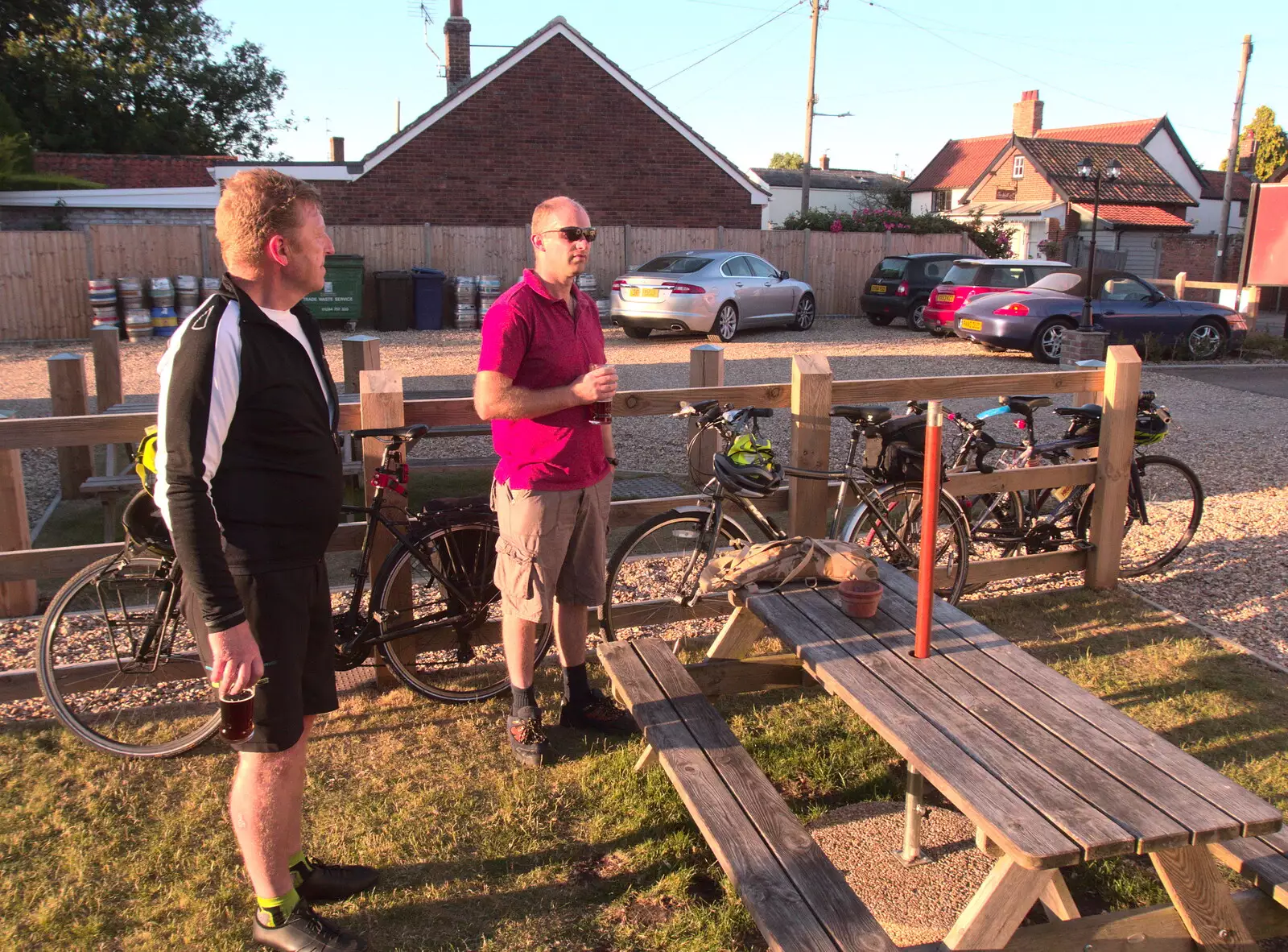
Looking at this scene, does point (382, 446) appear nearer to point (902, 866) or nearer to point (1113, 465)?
point (902, 866)

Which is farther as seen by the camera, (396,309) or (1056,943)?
(396,309)

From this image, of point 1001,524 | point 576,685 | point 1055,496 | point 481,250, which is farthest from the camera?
point 481,250

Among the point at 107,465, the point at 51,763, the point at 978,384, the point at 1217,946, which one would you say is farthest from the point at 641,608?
the point at 107,465

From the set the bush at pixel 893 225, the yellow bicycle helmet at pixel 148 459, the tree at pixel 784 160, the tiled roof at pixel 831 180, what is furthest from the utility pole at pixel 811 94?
the tree at pixel 784 160

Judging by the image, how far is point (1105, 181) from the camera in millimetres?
37250

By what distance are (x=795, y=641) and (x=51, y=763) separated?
8.75ft

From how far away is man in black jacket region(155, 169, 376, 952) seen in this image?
2.29 metres

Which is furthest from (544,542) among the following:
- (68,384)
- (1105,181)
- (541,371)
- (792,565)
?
(1105,181)

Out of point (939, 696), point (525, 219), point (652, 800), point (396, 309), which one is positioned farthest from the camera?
point (525, 219)

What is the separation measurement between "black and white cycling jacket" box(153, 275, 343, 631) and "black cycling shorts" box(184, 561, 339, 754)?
0.16 feet

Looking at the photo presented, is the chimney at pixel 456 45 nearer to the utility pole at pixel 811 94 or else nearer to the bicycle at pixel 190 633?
the utility pole at pixel 811 94

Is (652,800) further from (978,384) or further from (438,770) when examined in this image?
(978,384)

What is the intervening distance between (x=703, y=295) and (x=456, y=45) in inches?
546

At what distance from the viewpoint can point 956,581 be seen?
507cm
